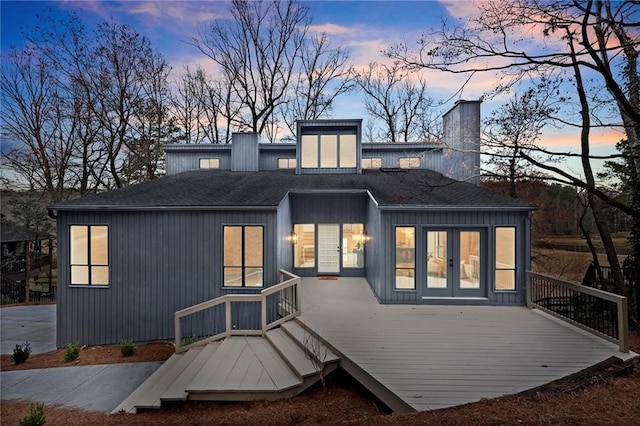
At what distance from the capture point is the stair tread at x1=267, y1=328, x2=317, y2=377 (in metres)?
4.78

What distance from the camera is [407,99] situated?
20.5 metres

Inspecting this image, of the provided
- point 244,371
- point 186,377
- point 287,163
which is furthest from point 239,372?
point 287,163

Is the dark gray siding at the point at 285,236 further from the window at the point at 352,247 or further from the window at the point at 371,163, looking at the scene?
the window at the point at 371,163

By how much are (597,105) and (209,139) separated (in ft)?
63.9

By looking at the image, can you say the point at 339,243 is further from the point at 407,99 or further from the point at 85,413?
the point at 407,99

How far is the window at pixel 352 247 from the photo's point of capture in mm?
11039

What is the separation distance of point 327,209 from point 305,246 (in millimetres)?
1600

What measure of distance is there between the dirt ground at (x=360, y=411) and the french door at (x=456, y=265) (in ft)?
11.0

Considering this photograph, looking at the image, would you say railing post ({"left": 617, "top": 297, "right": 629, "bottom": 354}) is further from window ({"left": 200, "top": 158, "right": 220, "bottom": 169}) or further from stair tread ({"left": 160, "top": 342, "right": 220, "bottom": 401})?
window ({"left": 200, "top": 158, "right": 220, "bottom": 169})

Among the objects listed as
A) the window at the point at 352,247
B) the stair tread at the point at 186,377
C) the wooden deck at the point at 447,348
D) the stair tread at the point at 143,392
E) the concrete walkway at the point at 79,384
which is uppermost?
the window at the point at 352,247

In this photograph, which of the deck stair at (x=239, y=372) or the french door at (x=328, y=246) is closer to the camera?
the deck stair at (x=239, y=372)

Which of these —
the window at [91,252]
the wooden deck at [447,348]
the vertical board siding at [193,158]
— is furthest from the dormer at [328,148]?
the window at [91,252]

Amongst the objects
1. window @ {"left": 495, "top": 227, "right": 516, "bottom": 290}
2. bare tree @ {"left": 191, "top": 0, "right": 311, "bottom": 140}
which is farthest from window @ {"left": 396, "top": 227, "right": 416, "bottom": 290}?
bare tree @ {"left": 191, "top": 0, "right": 311, "bottom": 140}

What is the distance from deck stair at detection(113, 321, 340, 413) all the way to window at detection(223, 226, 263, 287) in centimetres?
226
